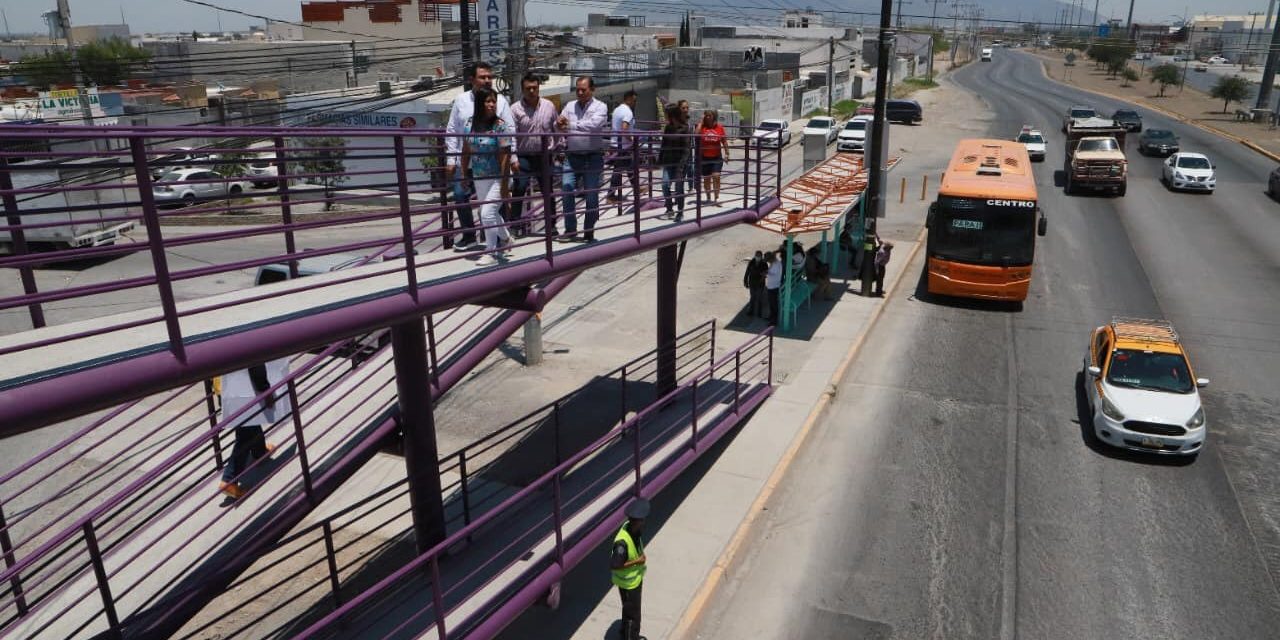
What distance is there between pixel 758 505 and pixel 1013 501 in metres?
3.35

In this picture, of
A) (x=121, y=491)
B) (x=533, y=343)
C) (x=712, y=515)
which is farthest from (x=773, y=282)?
(x=121, y=491)

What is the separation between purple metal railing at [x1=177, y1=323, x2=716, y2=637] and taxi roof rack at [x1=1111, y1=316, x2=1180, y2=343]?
6980 mm

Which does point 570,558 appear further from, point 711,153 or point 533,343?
point 533,343

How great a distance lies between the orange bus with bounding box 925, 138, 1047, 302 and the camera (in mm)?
18078

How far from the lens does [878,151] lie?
19.2 m

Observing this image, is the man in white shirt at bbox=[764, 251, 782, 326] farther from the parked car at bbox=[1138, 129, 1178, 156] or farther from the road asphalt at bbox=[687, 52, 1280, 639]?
the parked car at bbox=[1138, 129, 1178, 156]

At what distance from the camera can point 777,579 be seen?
930 centimetres

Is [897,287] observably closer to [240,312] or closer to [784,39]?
[240,312]

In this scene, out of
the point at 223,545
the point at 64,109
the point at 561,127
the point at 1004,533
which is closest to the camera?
the point at 223,545

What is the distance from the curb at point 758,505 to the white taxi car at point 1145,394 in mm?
3995

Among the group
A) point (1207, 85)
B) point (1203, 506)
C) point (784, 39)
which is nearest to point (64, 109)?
point (1203, 506)

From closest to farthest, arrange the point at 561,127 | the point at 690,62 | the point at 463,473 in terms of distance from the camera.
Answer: the point at 463,473
the point at 561,127
the point at 690,62

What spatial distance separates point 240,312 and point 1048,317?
17.6 m

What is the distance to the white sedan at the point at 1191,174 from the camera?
1289 inches
